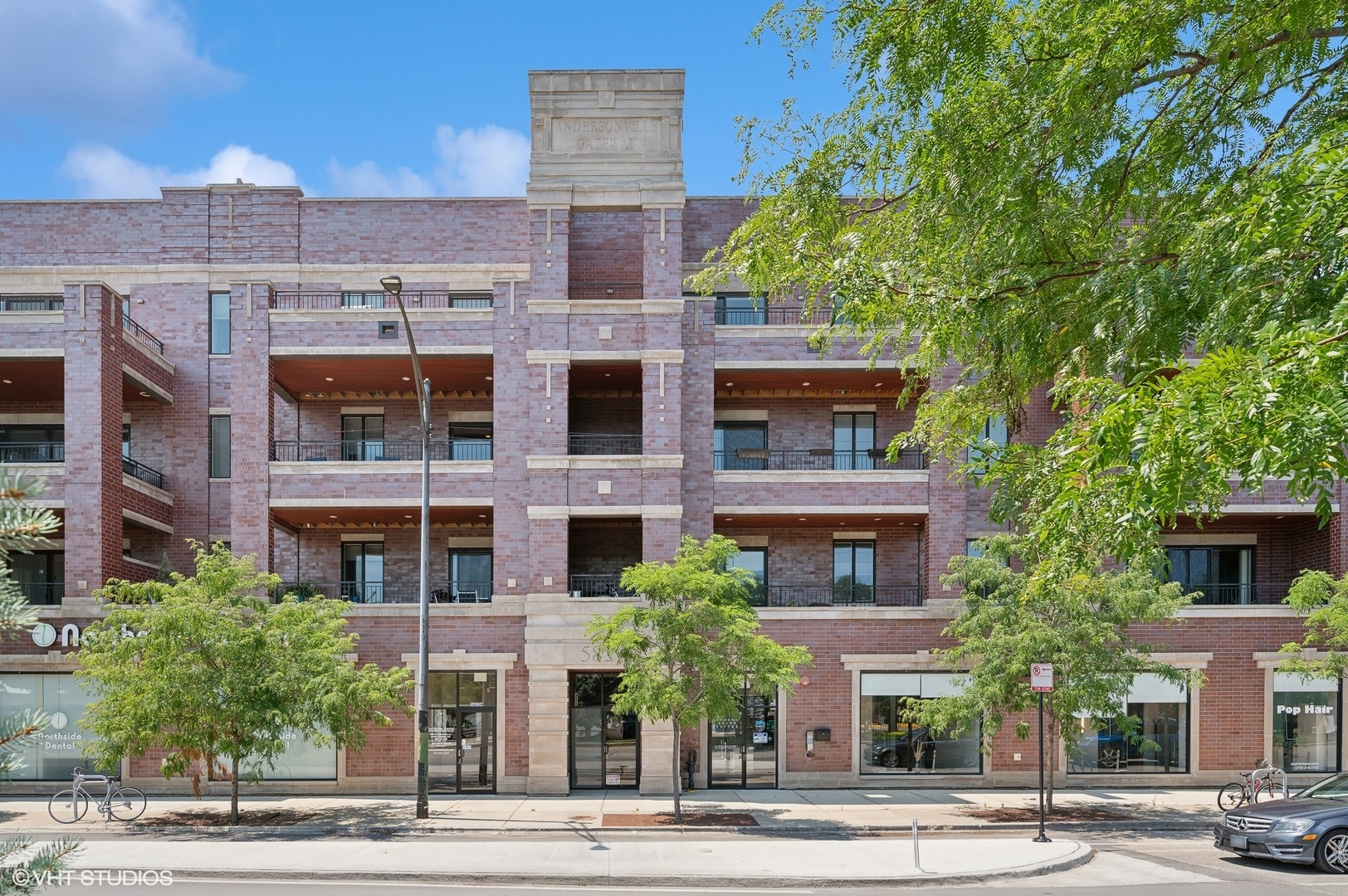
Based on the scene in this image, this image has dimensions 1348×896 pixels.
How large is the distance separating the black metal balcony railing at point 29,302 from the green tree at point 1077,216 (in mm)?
28880

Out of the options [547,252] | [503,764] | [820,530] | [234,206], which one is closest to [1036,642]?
[820,530]

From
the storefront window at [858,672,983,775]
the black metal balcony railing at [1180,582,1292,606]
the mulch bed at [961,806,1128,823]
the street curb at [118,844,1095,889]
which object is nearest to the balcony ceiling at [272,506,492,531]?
the storefront window at [858,672,983,775]

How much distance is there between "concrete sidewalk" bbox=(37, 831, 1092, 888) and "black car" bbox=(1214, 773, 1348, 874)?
254 cm

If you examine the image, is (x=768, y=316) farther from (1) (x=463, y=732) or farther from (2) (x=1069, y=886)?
(2) (x=1069, y=886)

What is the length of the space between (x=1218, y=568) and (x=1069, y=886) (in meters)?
18.7

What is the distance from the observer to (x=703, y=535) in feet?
95.7

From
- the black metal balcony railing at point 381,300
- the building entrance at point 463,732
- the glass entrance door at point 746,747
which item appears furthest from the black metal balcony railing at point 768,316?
the building entrance at point 463,732

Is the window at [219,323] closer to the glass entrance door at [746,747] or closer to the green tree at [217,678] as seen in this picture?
the green tree at [217,678]

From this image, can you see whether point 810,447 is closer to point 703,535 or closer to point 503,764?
point 703,535

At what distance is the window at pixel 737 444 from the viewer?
102ft

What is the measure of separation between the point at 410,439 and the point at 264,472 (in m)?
4.27

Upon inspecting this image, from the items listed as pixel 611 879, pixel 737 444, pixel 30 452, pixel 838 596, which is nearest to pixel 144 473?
pixel 30 452

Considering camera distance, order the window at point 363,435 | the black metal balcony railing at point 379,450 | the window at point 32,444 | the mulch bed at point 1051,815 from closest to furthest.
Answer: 1. the mulch bed at point 1051,815
2. the window at point 32,444
3. the black metal balcony railing at point 379,450
4. the window at point 363,435

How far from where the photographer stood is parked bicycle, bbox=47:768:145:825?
23.0m
